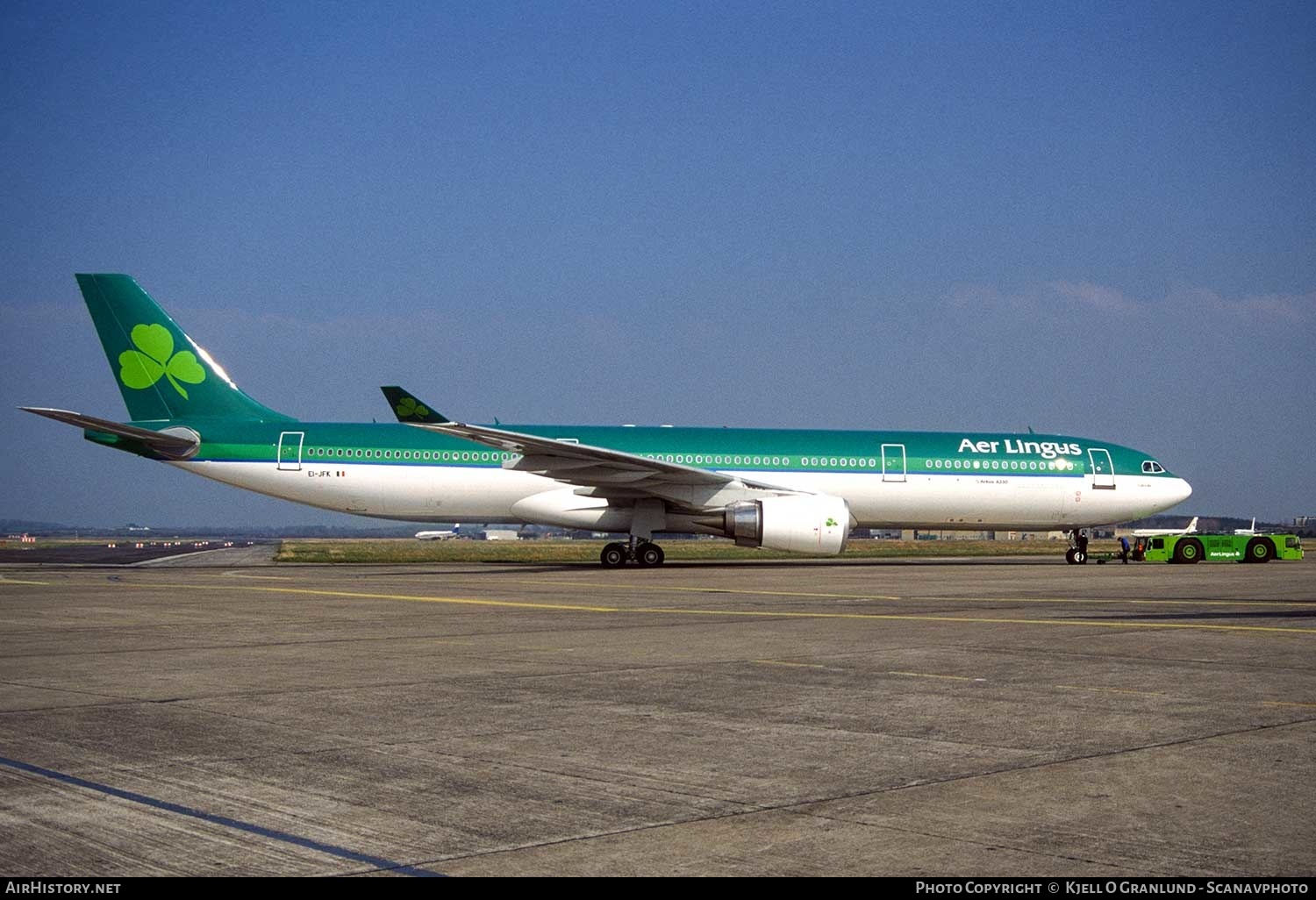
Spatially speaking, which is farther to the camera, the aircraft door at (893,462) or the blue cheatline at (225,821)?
the aircraft door at (893,462)

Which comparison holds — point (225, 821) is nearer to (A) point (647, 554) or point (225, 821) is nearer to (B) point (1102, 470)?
(A) point (647, 554)

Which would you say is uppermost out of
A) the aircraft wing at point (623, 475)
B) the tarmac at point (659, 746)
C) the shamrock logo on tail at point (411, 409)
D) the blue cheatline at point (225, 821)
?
the shamrock logo on tail at point (411, 409)

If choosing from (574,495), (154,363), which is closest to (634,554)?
(574,495)

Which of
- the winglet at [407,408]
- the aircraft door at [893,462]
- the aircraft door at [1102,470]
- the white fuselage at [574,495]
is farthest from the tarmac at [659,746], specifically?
the aircraft door at [1102,470]

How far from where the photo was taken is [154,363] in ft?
95.1

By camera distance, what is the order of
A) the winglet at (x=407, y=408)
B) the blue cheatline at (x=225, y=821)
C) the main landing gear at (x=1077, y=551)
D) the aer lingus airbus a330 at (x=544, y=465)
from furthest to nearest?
1. the main landing gear at (x=1077, y=551)
2. the aer lingus airbus a330 at (x=544, y=465)
3. the winglet at (x=407, y=408)
4. the blue cheatline at (x=225, y=821)

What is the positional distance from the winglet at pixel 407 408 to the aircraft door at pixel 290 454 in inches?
181

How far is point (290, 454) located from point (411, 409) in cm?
518

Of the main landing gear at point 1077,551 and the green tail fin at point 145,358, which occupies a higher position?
the green tail fin at point 145,358

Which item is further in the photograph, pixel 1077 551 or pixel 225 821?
pixel 1077 551

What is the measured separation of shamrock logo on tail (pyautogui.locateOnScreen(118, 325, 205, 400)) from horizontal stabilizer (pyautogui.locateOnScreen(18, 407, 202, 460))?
53.8 inches

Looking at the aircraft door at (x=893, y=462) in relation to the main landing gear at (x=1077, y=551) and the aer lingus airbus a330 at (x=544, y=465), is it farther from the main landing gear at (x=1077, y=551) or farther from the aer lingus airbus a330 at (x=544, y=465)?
the main landing gear at (x=1077, y=551)

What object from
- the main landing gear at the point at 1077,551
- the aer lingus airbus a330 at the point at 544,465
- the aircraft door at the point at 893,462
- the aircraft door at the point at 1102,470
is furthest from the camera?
the main landing gear at the point at 1077,551

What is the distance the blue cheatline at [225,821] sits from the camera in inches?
161
